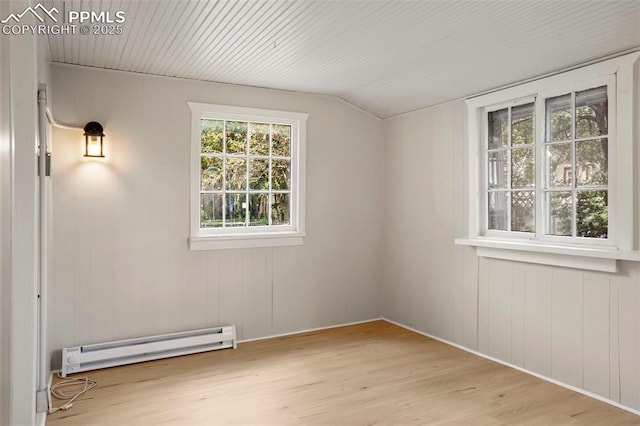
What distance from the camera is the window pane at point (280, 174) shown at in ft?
14.7

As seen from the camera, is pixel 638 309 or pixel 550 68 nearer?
pixel 638 309

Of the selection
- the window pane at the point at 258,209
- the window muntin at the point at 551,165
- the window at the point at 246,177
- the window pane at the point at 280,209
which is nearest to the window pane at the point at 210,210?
the window at the point at 246,177

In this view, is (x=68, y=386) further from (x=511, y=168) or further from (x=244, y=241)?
(x=511, y=168)

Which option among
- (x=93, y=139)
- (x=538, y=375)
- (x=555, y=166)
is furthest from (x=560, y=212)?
(x=93, y=139)

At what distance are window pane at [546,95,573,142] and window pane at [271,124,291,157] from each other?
2370mm

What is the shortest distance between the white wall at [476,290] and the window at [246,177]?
113 cm

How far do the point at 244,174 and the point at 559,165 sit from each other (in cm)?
273

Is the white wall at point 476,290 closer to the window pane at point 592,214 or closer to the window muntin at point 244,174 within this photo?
the window pane at point 592,214

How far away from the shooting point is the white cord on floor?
9.39 ft

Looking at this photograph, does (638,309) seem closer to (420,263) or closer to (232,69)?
(420,263)

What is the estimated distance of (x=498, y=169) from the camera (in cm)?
382

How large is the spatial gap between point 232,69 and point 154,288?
199 cm

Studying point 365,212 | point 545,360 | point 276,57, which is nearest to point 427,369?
point 545,360

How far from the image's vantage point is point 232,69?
12.2 ft
